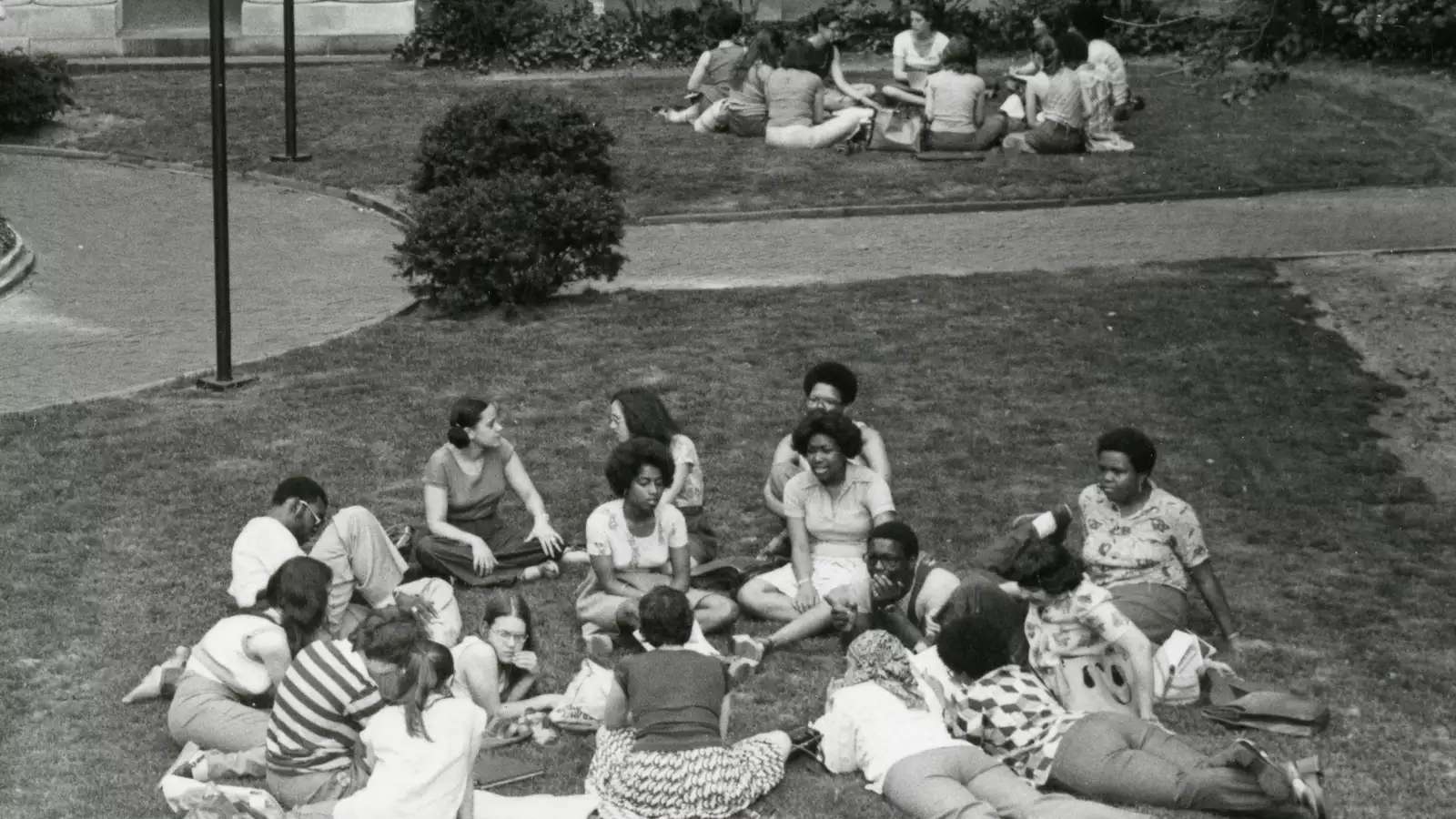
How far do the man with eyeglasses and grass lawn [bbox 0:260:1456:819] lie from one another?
59cm

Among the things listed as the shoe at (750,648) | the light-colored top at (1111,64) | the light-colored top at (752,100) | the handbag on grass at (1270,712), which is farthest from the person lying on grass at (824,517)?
the light-colored top at (1111,64)

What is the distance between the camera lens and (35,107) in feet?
74.7

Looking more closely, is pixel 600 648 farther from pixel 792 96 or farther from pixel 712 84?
pixel 712 84

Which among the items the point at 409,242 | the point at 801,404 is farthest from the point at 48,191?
the point at 801,404

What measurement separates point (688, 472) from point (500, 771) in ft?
9.59

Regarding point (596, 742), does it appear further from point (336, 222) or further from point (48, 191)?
point (48, 191)

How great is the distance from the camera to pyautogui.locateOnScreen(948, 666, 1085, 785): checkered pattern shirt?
869cm

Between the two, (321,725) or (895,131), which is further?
(895,131)

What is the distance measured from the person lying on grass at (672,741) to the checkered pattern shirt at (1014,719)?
2.52 feet

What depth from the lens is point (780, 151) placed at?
68.1ft

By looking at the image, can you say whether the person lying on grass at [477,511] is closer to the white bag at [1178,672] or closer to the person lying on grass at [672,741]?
the person lying on grass at [672,741]

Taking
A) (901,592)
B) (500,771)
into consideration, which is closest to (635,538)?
(901,592)

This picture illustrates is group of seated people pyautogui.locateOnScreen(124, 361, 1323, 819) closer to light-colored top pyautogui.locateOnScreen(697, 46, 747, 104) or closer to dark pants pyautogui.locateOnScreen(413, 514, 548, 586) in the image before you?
dark pants pyautogui.locateOnScreen(413, 514, 548, 586)

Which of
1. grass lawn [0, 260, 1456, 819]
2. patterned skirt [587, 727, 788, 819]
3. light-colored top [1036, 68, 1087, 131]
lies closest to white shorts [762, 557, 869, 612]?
grass lawn [0, 260, 1456, 819]
